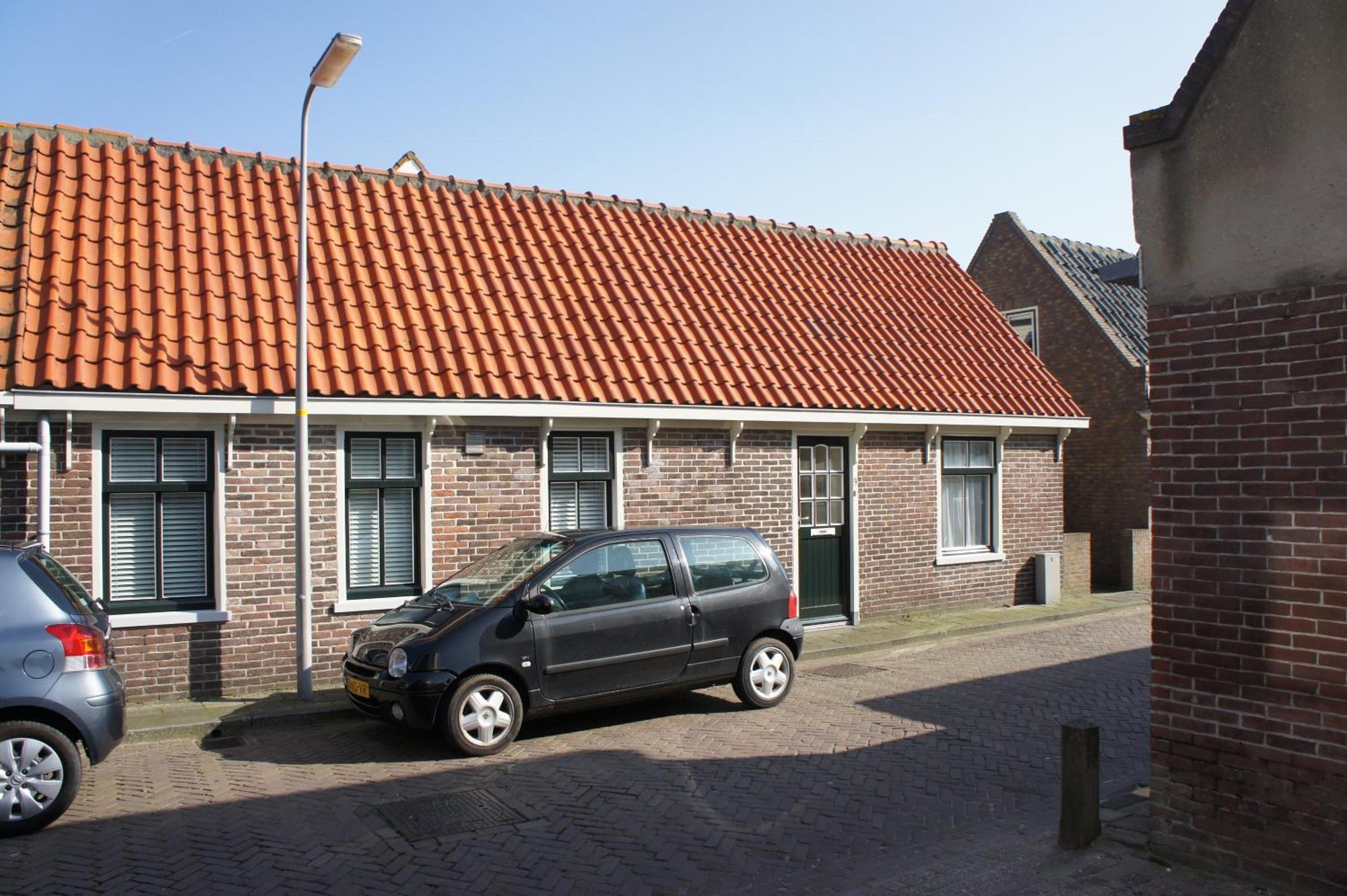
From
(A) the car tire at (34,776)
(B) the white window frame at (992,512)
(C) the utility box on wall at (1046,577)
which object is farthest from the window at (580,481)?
(C) the utility box on wall at (1046,577)

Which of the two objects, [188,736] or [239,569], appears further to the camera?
[239,569]

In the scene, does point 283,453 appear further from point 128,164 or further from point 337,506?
point 128,164

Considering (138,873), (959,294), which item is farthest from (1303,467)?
(959,294)

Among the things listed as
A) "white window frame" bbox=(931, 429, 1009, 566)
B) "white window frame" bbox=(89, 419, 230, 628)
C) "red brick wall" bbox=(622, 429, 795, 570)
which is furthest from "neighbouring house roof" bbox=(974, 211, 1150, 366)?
"white window frame" bbox=(89, 419, 230, 628)

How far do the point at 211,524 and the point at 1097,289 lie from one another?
63.1ft

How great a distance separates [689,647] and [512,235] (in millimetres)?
6975

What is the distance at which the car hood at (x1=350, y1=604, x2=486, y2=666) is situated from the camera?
827cm

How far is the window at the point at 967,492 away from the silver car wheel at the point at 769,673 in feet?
21.0

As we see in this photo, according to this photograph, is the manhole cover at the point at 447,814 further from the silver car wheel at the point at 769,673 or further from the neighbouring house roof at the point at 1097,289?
the neighbouring house roof at the point at 1097,289

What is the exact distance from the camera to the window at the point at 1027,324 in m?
23.0

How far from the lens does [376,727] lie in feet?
30.2

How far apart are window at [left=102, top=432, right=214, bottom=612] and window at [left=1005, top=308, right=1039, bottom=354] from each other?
17639 millimetres

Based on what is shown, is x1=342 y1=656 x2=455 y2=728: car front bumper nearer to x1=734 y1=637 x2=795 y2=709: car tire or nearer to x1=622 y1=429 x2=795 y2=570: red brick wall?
x1=734 y1=637 x2=795 y2=709: car tire

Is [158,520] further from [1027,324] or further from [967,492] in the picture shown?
[1027,324]
